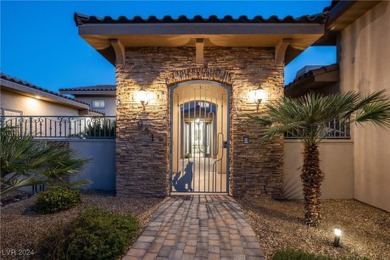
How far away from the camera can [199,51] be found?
6113 mm

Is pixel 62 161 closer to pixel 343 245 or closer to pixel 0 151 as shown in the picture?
pixel 0 151

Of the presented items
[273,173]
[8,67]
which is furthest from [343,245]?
[8,67]

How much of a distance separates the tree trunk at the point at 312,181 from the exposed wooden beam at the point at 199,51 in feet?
10.8

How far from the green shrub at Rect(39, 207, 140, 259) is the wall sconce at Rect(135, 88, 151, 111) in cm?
323

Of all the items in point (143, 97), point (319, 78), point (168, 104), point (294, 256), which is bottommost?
point (294, 256)

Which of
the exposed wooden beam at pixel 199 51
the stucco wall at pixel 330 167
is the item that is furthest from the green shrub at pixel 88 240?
the stucco wall at pixel 330 167

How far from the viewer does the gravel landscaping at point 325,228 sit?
3781mm

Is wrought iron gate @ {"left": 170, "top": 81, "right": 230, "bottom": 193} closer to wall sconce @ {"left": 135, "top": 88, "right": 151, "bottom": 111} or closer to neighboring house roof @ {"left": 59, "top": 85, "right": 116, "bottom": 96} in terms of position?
wall sconce @ {"left": 135, "top": 88, "right": 151, "bottom": 111}

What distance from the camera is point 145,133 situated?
6402 millimetres

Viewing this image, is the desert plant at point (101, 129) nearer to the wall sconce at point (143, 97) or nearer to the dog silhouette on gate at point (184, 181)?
the wall sconce at point (143, 97)

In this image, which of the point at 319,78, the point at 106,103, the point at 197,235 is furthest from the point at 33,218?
the point at 106,103

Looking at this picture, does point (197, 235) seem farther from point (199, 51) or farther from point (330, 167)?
point (330, 167)

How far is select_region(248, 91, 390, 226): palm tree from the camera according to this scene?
426 cm

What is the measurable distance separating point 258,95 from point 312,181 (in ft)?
8.25
